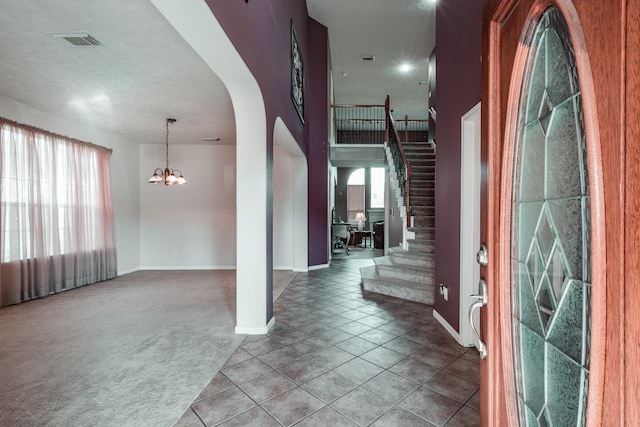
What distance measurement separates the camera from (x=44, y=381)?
232 cm

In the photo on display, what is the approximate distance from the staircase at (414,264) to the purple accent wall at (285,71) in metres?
1.92

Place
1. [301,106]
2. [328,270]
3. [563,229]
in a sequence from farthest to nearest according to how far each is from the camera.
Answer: [328,270]
[301,106]
[563,229]

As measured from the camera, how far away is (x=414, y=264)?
4770mm

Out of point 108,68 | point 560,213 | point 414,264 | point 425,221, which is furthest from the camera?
point 425,221

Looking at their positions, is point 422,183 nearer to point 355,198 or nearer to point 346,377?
point 346,377

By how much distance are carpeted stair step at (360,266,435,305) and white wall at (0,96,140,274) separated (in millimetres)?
4918

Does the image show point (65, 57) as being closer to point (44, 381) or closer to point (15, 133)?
point (15, 133)

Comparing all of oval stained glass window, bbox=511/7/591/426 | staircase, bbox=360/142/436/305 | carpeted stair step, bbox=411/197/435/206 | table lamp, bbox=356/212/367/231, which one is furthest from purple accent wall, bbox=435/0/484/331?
table lamp, bbox=356/212/367/231

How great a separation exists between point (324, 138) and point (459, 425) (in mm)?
6100

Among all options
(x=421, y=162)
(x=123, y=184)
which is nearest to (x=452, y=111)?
(x=421, y=162)

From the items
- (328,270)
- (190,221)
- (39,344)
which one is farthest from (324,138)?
(39,344)

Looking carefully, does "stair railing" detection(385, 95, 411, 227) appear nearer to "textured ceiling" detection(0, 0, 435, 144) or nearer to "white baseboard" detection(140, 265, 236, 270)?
"textured ceiling" detection(0, 0, 435, 144)

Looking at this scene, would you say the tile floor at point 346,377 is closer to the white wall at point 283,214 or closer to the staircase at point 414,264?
the staircase at point 414,264

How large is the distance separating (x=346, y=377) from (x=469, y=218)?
1688 millimetres
